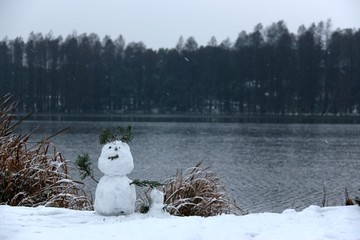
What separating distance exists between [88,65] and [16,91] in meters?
11.6

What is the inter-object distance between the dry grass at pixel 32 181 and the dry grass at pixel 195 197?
1071mm

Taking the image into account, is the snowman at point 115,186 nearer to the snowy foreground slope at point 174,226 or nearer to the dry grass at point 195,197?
the snowy foreground slope at point 174,226

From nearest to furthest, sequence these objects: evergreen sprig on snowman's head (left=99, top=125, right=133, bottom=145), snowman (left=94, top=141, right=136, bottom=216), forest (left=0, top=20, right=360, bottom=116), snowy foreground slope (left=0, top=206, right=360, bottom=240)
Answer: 1. snowy foreground slope (left=0, top=206, right=360, bottom=240)
2. snowman (left=94, top=141, right=136, bottom=216)
3. evergreen sprig on snowman's head (left=99, top=125, right=133, bottom=145)
4. forest (left=0, top=20, right=360, bottom=116)

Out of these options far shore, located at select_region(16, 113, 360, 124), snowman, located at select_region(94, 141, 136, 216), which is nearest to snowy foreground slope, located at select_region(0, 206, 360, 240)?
snowman, located at select_region(94, 141, 136, 216)

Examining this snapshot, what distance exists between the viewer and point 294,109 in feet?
218

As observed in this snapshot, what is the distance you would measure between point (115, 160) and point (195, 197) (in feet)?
5.29

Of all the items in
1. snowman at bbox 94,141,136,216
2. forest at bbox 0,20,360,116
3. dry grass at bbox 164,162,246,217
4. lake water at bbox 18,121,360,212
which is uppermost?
forest at bbox 0,20,360,116

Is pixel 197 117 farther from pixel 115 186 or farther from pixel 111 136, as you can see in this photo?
pixel 115 186

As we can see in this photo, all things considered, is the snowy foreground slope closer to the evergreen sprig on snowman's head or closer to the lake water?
the evergreen sprig on snowman's head

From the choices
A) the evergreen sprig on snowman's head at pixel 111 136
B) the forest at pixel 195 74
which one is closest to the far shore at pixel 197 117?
the forest at pixel 195 74

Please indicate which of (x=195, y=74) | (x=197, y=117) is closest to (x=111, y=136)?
(x=197, y=117)

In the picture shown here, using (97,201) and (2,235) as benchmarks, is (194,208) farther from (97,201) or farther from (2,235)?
(2,235)

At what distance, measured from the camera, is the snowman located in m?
3.96

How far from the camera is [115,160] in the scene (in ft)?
13.3
